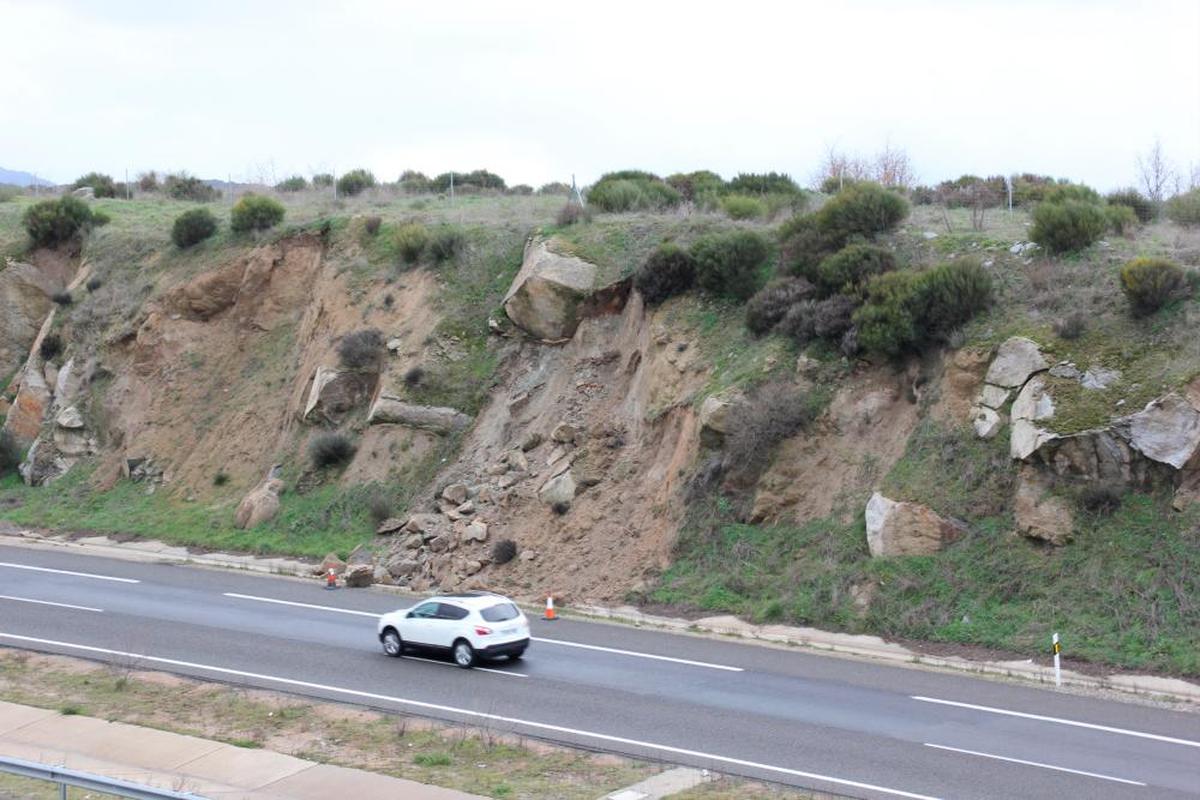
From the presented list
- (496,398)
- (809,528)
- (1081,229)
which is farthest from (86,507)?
(1081,229)

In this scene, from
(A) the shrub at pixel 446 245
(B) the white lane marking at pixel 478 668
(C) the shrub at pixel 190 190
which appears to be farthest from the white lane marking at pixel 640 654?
(C) the shrub at pixel 190 190

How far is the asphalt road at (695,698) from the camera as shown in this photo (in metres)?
15.1

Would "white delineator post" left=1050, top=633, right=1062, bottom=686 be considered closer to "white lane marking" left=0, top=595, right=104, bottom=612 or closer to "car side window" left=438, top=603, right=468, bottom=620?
"car side window" left=438, top=603, right=468, bottom=620

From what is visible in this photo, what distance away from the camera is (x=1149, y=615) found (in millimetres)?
20859

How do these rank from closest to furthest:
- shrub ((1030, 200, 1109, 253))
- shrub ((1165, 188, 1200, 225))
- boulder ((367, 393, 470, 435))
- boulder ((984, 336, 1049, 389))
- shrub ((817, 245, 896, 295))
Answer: boulder ((984, 336, 1049, 389)) → shrub ((1030, 200, 1109, 253)) → shrub ((817, 245, 896, 295)) → shrub ((1165, 188, 1200, 225)) → boulder ((367, 393, 470, 435))

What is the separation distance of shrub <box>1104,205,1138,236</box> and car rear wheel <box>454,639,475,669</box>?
18790 millimetres

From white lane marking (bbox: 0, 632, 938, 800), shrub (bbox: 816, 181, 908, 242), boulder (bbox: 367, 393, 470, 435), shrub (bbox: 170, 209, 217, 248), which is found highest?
shrub (bbox: 170, 209, 217, 248)

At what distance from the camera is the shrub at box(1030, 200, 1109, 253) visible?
91.6 ft

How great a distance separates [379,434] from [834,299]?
44.2ft

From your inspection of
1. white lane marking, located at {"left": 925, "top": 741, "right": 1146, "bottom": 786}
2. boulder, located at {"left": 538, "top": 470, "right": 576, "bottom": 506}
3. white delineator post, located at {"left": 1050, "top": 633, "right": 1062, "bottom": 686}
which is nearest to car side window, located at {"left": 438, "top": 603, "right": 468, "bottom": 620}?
white lane marking, located at {"left": 925, "top": 741, "right": 1146, "bottom": 786}

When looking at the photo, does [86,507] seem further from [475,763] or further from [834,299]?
[475,763]

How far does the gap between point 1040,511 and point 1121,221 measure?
1084cm

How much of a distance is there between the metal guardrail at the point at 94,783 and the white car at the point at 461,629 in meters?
8.98

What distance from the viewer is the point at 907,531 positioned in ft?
78.9
